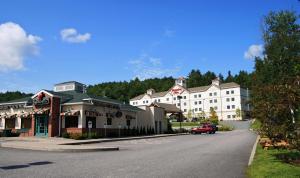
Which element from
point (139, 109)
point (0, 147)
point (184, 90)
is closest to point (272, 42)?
point (139, 109)

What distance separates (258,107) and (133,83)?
168 meters

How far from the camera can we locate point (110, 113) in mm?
41188

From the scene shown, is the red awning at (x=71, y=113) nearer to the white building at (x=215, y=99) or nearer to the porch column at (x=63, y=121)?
the porch column at (x=63, y=121)

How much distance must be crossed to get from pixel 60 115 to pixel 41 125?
8.48 ft

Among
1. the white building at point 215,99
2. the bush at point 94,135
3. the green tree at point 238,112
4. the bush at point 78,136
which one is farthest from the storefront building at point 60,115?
the green tree at point 238,112

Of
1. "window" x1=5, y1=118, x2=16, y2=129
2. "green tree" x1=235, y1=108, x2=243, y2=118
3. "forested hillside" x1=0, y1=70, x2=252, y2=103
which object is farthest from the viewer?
"forested hillside" x1=0, y1=70, x2=252, y2=103

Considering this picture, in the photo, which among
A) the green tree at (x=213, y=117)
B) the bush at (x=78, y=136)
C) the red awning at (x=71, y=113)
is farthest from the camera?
the green tree at (x=213, y=117)

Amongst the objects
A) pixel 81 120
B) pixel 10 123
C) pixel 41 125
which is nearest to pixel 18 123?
pixel 10 123

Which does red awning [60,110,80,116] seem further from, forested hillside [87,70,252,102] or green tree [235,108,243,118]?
forested hillside [87,70,252,102]

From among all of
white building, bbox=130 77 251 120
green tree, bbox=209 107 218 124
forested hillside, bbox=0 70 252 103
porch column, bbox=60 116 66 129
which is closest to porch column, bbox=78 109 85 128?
porch column, bbox=60 116 66 129

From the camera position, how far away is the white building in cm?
12225

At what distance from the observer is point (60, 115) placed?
36.8m

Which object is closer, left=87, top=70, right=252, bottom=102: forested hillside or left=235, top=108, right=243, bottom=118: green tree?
left=235, top=108, right=243, bottom=118: green tree

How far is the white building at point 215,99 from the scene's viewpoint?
401ft
